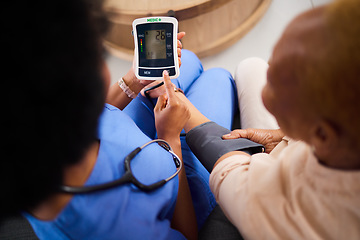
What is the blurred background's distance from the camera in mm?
1278

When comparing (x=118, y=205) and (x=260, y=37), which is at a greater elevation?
(x=260, y=37)

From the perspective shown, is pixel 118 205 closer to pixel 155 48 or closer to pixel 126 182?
pixel 126 182

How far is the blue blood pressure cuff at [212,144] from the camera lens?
542 mm

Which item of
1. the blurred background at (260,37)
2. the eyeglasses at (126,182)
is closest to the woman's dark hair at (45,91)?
the eyeglasses at (126,182)

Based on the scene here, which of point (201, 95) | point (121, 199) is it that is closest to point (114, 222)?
point (121, 199)

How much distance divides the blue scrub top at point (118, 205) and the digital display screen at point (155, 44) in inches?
11.6

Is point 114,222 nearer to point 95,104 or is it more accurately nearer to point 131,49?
point 95,104

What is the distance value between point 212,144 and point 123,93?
1.26ft

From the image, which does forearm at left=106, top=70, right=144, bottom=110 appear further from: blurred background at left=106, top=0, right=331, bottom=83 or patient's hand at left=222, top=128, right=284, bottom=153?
blurred background at left=106, top=0, right=331, bottom=83

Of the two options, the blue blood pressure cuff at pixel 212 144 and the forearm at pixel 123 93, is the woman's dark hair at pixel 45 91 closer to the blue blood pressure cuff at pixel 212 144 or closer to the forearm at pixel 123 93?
the blue blood pressure cuff at pixel 212 144

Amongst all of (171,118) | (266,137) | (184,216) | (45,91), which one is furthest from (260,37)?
(45,91)

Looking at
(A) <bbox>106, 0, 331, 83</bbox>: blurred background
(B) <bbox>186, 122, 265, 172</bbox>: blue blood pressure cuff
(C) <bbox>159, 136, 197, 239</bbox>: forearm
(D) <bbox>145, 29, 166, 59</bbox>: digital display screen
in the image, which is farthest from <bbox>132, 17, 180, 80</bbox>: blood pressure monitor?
(A) <bbox>106, 0, 331, 83</bbox>: blurred background

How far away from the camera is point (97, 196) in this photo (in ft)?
1.15

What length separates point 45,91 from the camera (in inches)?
9.0
